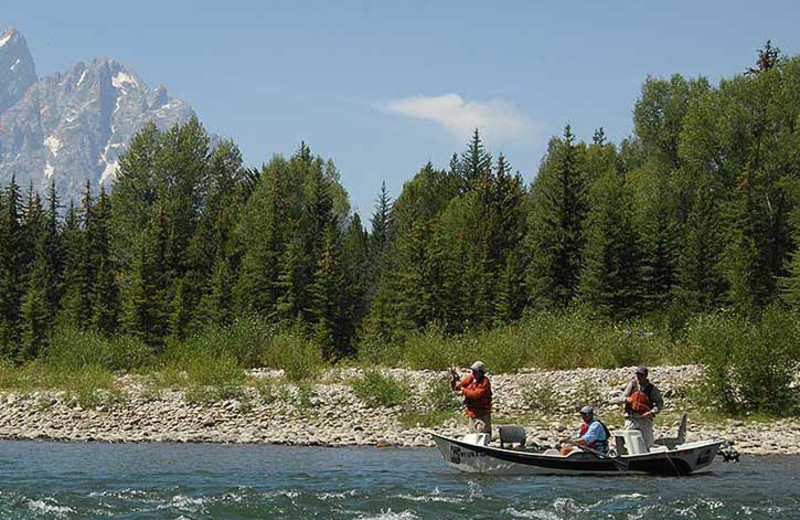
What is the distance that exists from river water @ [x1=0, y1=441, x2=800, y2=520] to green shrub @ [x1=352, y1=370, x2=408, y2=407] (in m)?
7.00

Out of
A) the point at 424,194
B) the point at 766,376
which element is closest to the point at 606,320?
the point at 766,376

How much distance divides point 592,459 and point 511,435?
2.21 meters

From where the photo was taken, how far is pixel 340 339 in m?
77.1

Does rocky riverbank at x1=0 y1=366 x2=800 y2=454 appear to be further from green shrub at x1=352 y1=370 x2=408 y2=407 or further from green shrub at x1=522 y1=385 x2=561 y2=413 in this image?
green shrub at x1=352 y1=370 x2=408 y2=407

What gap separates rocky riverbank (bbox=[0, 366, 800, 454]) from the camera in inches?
1273

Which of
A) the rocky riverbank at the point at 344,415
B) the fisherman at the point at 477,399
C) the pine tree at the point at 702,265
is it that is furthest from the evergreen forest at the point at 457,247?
the fisherman at the point at 477,399

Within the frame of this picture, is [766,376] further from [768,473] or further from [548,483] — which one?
[548,483]

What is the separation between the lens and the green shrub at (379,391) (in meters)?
37.4

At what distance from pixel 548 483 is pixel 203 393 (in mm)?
19553

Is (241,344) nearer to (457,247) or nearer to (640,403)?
(457,247)

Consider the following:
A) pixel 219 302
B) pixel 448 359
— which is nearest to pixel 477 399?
pixel 448 359

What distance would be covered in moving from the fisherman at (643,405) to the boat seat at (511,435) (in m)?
2.63

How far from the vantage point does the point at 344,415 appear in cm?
3688

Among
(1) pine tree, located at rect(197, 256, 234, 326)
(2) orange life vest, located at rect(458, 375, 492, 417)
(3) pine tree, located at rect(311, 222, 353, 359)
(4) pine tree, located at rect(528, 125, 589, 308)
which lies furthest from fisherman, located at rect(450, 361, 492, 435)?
(1) pine tree, located at rect(197, 256, 234, 326)
